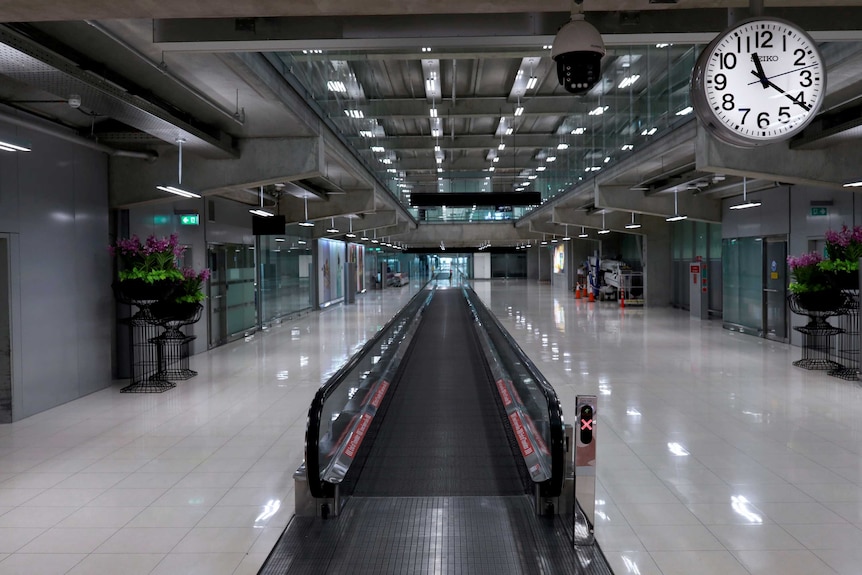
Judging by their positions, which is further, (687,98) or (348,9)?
(687,98)

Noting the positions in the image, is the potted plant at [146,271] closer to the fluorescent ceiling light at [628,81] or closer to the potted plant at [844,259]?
the fluorescent ceiling light at [628,81]

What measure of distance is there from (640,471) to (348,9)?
14.6 feet

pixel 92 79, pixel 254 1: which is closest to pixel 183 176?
pixel 92 79

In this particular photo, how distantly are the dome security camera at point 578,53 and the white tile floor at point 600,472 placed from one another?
291cm

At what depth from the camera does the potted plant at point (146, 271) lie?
9.25 m

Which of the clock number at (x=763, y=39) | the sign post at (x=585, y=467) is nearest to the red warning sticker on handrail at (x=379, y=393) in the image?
the sign post at (x=585, y=467)

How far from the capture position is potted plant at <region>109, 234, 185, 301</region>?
9.25 metres

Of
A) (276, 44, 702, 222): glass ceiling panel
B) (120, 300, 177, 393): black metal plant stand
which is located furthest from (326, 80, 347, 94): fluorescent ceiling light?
(120, 300, 177, 393): black metal plant stand

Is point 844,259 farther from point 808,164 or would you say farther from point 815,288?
point 808,164

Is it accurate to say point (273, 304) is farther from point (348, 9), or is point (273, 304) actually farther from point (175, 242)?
point (348, 9)

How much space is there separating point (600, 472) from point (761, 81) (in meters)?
3.55

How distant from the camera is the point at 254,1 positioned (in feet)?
12.7

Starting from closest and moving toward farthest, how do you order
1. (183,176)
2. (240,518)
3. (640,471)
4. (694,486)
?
(240,518), (694,486), (640,471), (183,176)

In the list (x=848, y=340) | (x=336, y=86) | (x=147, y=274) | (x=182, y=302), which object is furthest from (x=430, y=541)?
(x=848, y=340)
